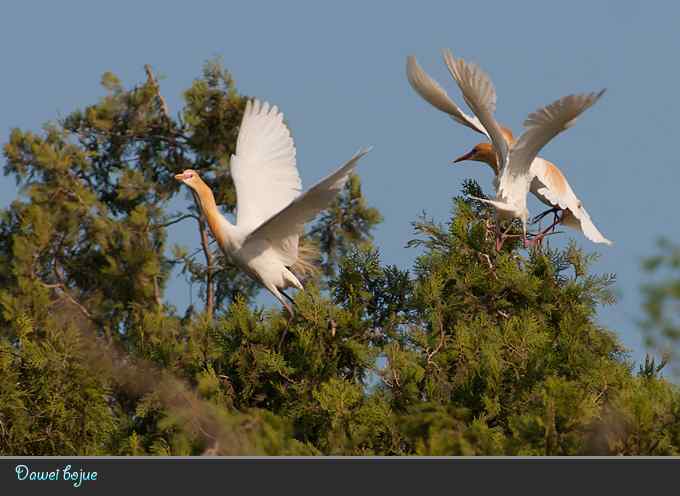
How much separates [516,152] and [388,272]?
1.61m

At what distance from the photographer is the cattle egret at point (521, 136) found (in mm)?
8719

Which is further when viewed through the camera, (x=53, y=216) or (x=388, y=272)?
(x=53, y=216)

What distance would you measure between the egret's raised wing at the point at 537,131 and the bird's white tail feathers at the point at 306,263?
4.06 feet

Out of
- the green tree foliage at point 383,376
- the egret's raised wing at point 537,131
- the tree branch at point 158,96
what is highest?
the tree branch at point 158,96

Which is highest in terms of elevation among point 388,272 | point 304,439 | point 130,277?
point 130,277

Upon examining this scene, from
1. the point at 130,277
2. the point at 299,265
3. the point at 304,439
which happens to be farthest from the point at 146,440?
the point at 130,277

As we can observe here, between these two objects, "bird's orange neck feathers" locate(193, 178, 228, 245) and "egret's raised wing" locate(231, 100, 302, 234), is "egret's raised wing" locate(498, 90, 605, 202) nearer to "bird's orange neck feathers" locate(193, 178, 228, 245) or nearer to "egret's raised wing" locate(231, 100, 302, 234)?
"egret's raised wing" locate(231, 100, 302, 234)

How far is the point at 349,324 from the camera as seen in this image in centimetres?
786

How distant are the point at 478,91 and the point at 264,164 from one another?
163 cm

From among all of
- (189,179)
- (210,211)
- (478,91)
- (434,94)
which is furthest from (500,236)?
(189,179)

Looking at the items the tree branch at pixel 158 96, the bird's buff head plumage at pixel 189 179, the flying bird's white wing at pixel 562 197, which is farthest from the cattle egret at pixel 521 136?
the tree branch at pixel 158 96

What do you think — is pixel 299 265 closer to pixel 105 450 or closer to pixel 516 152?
pixel 516 152

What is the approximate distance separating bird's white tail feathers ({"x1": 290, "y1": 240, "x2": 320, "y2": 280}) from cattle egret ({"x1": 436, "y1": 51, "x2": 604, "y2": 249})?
1.20 meters

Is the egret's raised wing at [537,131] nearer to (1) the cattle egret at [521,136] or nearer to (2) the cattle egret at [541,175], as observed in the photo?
(1) the cattle egret at [521,136]
